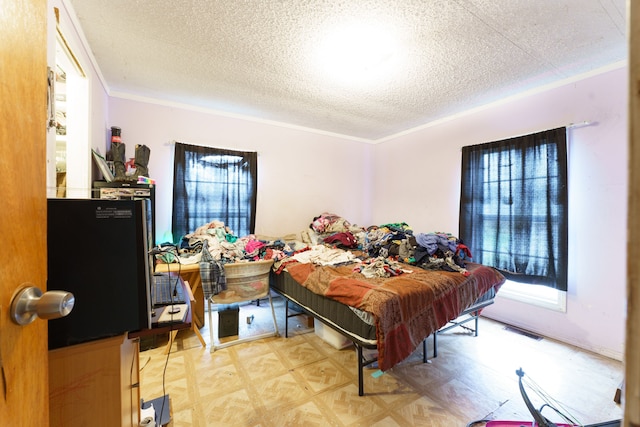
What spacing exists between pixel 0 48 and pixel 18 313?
0.48m

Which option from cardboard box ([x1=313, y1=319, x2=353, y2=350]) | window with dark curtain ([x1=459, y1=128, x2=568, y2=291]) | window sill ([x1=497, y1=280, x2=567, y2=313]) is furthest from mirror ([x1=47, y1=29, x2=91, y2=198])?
window sill ([x1=497, y1=280, x2=567, y2=313])

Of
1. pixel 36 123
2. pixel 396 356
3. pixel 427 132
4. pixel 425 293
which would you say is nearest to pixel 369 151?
pixel 427 132

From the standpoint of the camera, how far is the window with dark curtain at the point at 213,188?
3.25 meters

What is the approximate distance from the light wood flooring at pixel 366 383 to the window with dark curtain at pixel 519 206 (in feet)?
2.59

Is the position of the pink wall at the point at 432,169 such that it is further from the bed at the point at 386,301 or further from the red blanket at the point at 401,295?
the red blanket at the point at 401,295

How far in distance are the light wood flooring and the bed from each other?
223mm

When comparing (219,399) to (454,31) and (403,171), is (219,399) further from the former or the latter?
(403,171)

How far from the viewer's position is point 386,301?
1731 mm

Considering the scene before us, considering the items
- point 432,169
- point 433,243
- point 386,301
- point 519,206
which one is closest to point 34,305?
point 386,301

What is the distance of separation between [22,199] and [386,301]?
172 cm

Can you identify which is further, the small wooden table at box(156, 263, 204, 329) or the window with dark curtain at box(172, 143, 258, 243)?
the window with dark curtain at box(172, 143, 258, 243)

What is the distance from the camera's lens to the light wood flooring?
1668 millimetres

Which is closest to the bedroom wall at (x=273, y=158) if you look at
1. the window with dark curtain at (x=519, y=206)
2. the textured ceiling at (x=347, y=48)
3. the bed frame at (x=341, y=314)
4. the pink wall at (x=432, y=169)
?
the pink wall at (x=432, y=169)

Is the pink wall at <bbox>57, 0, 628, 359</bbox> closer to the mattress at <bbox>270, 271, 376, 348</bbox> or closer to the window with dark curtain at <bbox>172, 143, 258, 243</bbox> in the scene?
the window with dark curtain at <bbox>172, 143, 258, 243</bbox>
